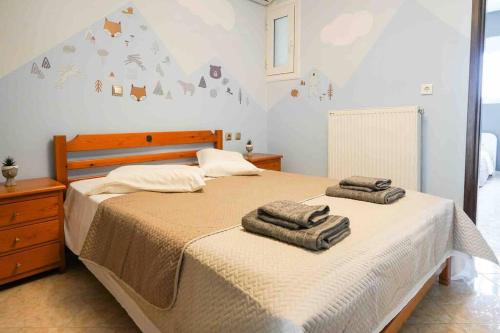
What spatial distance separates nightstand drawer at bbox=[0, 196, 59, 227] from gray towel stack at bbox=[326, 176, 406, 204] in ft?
5.91

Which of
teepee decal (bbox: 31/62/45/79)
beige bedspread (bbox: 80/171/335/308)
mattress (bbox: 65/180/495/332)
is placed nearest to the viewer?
mattress (bbox: 65/180/495/332)

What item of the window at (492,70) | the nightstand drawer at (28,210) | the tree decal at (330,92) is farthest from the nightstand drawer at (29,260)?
the window at (492,70)

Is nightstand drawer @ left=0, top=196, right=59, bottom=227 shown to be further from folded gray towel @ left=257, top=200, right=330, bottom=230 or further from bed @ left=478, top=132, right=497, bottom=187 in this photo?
bed @ left=478, top=132, right=497, bottom=187

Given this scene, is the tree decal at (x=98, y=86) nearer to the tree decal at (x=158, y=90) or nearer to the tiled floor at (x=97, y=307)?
the tree decal at (x=158, y=90)

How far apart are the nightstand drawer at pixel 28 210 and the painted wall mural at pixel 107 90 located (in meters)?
0.44

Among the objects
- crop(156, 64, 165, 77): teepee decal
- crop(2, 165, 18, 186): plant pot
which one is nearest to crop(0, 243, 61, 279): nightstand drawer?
crop(2, 165, 18, 186): plant pot

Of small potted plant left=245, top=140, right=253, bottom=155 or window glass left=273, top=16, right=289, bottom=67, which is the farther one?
window glass left=273, top=16, right=289, bottom=67

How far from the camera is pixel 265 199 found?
1991mm

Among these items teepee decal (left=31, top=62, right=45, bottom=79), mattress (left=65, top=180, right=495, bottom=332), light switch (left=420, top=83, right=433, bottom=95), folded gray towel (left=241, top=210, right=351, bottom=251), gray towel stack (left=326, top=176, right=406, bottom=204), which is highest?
teepee decal (left=31, top=62, right=45, bottom=79)

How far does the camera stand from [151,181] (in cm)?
222

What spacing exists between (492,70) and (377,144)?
4.09 meters

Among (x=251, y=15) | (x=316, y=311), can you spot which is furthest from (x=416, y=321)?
(x=251, y=15)

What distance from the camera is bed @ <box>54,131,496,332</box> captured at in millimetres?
954

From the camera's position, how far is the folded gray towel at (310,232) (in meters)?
1.21
